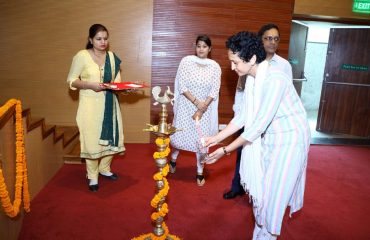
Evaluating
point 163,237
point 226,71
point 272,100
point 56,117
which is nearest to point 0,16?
point 56,117

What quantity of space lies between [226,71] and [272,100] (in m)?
3.08

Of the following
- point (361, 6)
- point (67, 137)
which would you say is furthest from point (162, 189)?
point (361, 6)

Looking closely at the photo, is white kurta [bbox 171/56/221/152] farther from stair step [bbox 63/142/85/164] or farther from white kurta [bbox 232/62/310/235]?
white kurta [bbox 232/62/310/235]

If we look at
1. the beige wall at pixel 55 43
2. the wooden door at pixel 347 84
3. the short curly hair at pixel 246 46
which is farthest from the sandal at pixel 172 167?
the wooden door at pixel 347 84

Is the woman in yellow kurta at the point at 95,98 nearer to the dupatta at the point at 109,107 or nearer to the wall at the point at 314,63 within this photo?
the dupatta at the point at 109,107

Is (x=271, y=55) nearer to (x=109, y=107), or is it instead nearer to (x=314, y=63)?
(x=109, y=107)

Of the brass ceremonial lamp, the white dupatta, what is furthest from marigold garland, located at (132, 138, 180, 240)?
the white dupatta

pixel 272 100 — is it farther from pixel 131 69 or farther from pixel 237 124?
pixel 131 69

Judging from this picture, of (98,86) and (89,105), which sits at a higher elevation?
(98,86)

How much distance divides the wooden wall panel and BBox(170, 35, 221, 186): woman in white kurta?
1.31m

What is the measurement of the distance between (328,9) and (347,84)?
5.15 ft

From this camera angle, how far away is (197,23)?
4.25 m

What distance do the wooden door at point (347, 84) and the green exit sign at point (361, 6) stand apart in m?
0.67

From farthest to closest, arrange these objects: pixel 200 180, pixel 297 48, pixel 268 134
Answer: pixel 297 48 < pixel 200 180 < pixel 268 134
